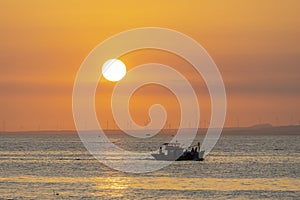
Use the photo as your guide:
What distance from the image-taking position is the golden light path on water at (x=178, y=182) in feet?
326

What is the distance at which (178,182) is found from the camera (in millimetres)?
107188

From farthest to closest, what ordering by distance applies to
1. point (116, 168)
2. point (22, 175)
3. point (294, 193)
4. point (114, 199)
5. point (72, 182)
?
point (116, 168) → point (22, 175) → point (72, 182) → point (294, 193) → point (114, 199)

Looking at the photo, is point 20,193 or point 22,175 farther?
point 22,175

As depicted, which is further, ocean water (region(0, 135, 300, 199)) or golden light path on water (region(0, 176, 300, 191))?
golden light path on water (region(0, 176, 300, 191))

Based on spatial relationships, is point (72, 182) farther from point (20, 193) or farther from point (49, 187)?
point (20, 193)

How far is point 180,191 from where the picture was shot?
309 ft

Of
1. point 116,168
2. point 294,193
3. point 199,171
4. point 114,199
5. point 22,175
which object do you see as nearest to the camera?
point 114,199

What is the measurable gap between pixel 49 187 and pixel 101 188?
242 inches

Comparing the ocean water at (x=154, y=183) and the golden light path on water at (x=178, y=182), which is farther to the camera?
the golden light path on water at (x=178, y=182)

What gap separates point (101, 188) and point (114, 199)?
43.8ft

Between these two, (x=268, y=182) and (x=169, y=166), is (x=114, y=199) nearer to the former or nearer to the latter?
(x=268, y=182)

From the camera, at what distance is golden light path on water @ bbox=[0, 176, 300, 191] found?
99500 millimetres

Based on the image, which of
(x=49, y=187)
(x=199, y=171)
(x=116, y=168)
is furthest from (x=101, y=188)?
(x=116, y=168)

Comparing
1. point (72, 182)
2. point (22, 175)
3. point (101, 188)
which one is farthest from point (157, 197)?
point (22, 175)
